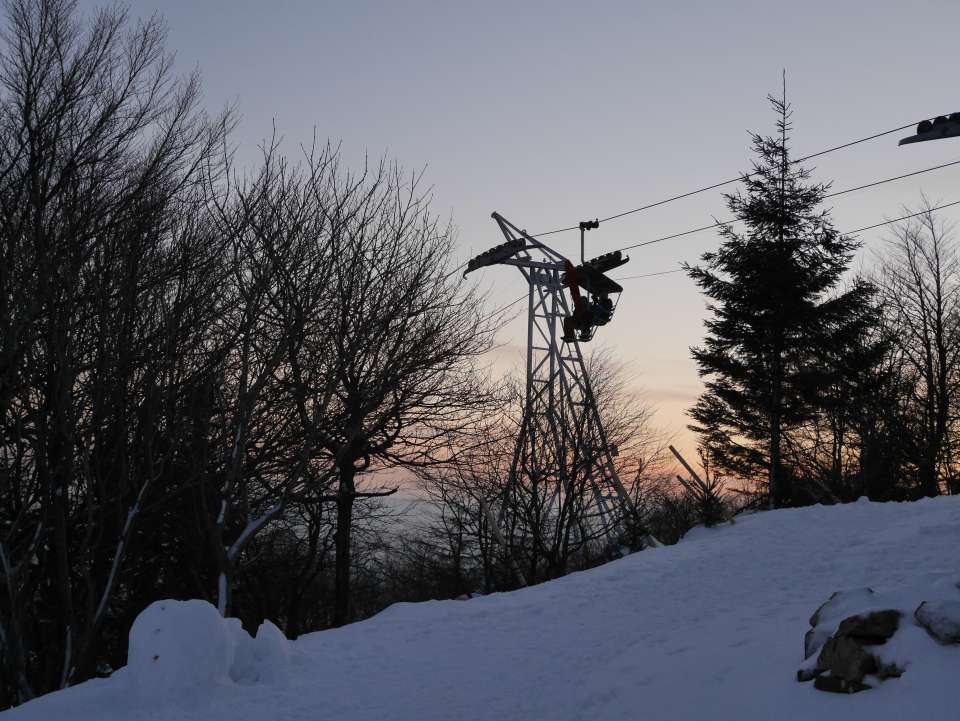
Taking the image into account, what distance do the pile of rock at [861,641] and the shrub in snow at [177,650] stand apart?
4397mm

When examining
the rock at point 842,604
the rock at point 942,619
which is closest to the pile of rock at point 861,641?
the rock at point 942,619

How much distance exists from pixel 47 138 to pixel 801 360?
66.7 ft

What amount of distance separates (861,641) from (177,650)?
16.4ft

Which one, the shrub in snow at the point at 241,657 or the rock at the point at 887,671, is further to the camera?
the shrub in snow at the point at 241,657

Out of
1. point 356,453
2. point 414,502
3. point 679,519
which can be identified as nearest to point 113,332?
point 356,453

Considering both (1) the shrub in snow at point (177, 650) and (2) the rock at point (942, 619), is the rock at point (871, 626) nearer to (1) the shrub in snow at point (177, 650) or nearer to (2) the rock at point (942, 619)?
(2) the rock at point (942, 619)

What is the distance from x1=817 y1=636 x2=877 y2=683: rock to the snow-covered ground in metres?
0.15

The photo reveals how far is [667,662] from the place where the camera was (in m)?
6.80

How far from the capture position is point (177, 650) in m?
6.73

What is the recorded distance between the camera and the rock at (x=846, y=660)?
17.3 feet

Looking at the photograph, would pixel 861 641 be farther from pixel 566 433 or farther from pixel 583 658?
pixel 566 433

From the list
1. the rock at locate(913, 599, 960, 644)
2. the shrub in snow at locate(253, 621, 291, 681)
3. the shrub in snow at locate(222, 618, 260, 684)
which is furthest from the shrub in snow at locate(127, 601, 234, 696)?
the rock at locate(913, 599, 960, 644)

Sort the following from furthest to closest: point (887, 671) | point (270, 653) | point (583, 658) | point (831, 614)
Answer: point (583, 658), point (270, 653), point (831, 614), point (887, 671)

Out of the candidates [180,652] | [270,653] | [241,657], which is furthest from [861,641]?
[180,652]
